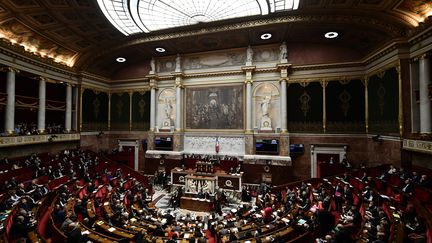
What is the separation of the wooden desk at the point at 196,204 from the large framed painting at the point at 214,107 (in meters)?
7.83

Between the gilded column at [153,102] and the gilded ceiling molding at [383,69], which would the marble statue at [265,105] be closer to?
the gilded ceiling molding at [383,69]

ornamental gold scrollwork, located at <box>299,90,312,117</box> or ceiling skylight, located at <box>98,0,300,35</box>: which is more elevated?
ceiling skylight, located at <box>98,0,300,35</box>

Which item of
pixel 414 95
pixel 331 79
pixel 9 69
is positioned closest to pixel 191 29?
pixel 331 79

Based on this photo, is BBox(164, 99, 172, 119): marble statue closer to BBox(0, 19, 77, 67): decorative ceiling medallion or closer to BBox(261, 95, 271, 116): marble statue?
BBox(261, 95, 271, 116): marble statue

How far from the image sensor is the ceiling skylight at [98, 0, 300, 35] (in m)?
13.4

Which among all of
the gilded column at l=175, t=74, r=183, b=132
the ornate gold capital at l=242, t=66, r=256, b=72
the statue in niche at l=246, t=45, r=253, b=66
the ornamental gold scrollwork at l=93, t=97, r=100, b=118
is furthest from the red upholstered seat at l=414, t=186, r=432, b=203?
the ornamental gold scrollwork at l=93, t=97, r=100, b=118

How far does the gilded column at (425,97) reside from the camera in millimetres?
10578

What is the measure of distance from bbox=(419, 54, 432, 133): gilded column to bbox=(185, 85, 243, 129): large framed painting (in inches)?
459

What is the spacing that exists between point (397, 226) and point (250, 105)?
13.3 metres

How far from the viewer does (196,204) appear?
1288cm

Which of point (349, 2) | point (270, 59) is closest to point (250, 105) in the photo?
point (270, 59)

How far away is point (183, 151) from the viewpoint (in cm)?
1981

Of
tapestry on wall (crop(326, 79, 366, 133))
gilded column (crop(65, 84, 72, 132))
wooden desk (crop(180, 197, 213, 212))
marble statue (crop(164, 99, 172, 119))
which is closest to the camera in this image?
wooden desk (crop(180, 197, 213, 212))

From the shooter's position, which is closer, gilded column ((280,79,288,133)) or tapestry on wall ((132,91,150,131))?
gilded column ((280,79,288,133))
